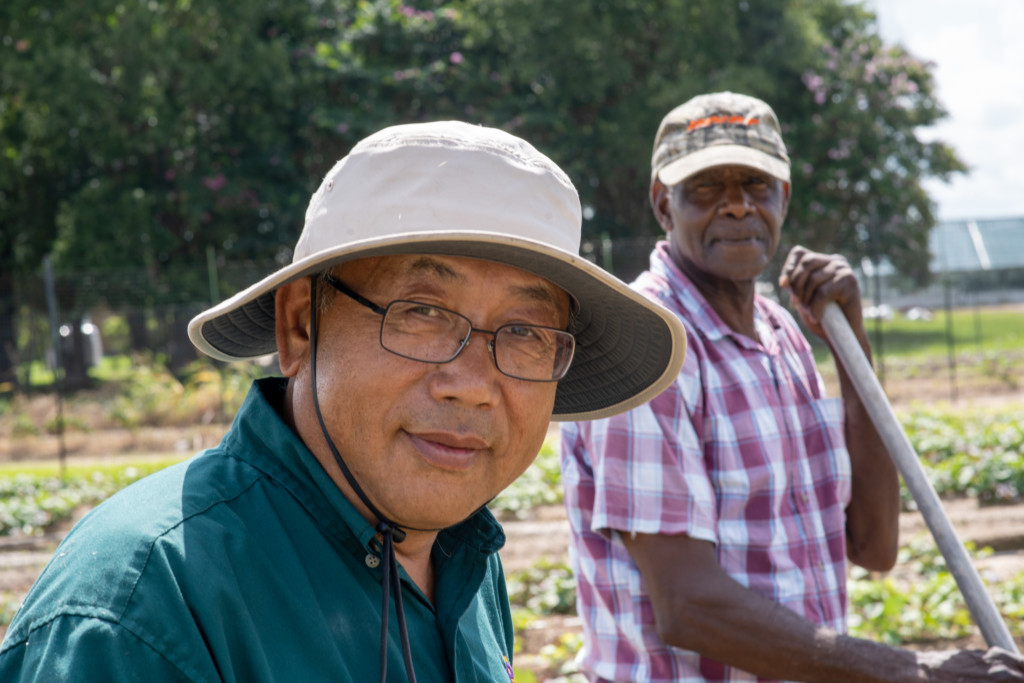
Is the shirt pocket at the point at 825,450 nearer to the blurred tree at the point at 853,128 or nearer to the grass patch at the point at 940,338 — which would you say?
the grass patch at the point at 940,338

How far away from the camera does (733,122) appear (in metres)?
2.67

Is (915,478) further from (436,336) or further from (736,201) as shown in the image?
(436,336)

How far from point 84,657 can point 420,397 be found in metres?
0.55

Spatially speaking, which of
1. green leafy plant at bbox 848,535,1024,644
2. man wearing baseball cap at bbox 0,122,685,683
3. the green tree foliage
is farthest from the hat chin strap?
the green tree foliage

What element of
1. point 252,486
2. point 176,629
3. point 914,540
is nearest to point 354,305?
point 252,486

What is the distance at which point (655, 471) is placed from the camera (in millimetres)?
2229

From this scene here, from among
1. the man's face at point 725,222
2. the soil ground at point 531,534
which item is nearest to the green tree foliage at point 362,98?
the soil ground at point 531,534

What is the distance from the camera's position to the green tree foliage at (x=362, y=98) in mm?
19047

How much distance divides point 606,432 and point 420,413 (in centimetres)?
97

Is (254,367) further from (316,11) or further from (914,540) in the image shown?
(316,11)

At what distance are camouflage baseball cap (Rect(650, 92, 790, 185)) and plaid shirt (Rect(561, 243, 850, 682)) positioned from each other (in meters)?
0.37

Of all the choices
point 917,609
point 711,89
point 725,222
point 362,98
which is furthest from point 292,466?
point 362,98

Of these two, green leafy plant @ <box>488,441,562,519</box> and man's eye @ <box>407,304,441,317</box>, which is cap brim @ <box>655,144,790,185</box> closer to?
man's eye @ <box>407,304,441,317</box>

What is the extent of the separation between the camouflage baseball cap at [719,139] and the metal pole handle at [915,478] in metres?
0.50
